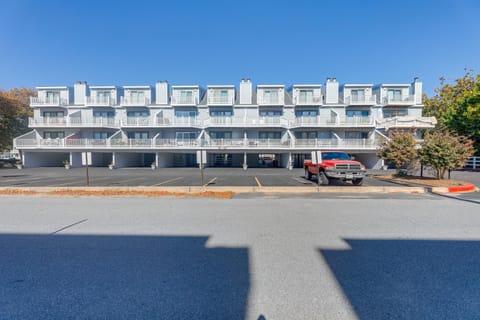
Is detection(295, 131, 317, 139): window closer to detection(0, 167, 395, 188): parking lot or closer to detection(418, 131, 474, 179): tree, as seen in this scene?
detection(0, 167, 395, 188): parking lot

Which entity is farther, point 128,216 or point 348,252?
point 128,216

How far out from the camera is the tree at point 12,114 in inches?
1267

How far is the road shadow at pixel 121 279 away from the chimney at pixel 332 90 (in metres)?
29.8

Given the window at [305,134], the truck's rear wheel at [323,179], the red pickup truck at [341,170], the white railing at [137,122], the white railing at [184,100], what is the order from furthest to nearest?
1. the white railing at [184,100]
2. the window at [305,134]
3. the white railing at [137,122]
4. the truck's rear wheel at [323,179]
5. the red pickup truck at [341,170]

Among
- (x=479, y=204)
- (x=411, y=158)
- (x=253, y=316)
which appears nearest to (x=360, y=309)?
(x=253, y=316)

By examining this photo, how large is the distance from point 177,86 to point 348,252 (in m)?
31.0

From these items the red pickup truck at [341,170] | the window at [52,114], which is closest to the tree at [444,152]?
the red pickup truck at [341,170]

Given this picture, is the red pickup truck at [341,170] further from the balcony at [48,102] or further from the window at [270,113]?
the balcony at [48,102]

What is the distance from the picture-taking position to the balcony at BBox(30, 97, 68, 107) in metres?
31.1

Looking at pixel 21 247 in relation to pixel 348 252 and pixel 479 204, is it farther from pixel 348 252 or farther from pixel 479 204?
pixel 479 204

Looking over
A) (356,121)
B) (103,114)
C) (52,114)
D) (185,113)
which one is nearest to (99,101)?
(103,114)

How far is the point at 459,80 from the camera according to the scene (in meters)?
35.4

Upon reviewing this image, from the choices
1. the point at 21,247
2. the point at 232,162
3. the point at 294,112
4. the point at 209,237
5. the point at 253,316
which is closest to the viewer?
the point at 253,316

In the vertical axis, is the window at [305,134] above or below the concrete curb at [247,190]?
above
